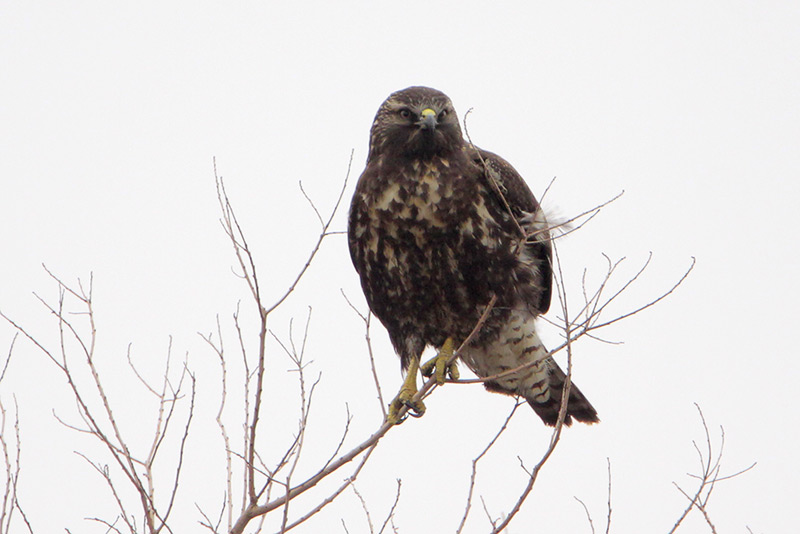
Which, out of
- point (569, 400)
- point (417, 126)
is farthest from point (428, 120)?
point (569, 400)

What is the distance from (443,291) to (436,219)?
1.14ft

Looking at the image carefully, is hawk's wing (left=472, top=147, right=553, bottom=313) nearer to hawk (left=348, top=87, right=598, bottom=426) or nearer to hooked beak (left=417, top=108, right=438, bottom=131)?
hawk (left=348, top=87, right=598, bottom=426)

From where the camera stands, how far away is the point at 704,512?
320cm

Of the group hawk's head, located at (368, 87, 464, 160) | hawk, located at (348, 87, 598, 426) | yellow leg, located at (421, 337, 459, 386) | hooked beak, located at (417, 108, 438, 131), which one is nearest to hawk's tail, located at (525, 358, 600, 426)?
hawk, located at (348, 87, 598, 426)

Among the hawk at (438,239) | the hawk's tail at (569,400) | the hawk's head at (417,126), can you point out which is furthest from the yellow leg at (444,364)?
the hawk's head at (417,126)

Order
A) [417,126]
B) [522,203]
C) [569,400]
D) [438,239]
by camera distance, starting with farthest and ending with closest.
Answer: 1. [569,400]
2. [522,203]
3. [417,126]
4. [438,239]

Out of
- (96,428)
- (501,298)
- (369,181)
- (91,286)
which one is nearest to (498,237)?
(501,298)

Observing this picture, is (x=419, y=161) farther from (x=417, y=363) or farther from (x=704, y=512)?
(x=704, y=512)

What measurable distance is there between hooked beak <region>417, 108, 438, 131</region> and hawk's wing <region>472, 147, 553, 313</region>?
0.25 metres

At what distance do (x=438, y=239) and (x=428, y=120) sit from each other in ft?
1.87

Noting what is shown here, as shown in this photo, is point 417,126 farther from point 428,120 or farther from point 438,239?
point 438,239

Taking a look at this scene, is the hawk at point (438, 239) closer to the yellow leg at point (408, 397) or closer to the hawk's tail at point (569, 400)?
the yellow leg at point (408, 397)

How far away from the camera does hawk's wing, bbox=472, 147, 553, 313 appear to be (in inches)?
170

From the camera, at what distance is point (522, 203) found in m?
4.41
